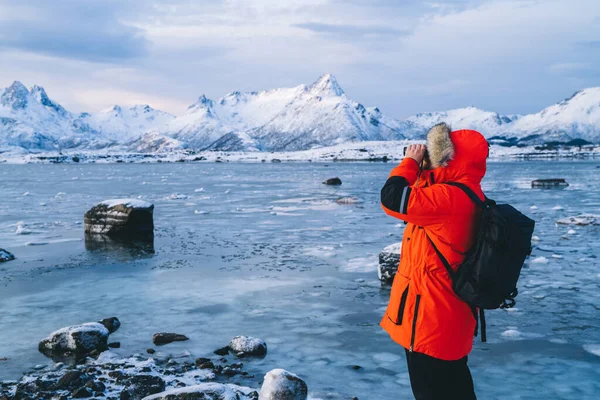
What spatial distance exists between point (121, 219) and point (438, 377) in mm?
15224

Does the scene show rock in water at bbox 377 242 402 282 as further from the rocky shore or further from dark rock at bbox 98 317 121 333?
dark rock at bbox 98 317 121 333

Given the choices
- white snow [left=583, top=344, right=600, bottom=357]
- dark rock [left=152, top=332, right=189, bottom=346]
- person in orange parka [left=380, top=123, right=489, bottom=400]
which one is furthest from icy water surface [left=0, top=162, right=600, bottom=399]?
person in orange parka [left=380, top=123, right=489, bottom=400]

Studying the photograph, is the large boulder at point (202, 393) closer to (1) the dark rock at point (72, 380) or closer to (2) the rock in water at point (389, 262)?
(1) the dark rock at point (72, 380)

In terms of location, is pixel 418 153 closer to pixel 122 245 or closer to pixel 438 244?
pixel 438 244

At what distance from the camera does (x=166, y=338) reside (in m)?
8.05

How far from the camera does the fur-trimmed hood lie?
4.04 metres

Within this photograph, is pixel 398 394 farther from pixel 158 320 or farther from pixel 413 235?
pixel 158 320

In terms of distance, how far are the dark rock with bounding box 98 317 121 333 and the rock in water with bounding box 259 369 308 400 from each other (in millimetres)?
3465

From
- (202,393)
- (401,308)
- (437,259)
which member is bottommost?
(202,393)

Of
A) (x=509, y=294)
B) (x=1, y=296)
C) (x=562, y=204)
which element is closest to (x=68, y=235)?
(x=1, y=296)

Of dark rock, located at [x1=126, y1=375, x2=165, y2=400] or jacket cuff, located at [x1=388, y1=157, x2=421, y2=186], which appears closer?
jacket cuff, located at [x1=388, y1=157, x2=421, y2=186]

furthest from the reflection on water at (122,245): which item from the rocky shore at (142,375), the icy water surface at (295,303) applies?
the rocky shore at (142,375)

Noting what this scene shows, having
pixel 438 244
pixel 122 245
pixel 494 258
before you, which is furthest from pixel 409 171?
pixel 122 245

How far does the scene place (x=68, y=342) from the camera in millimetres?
7625
